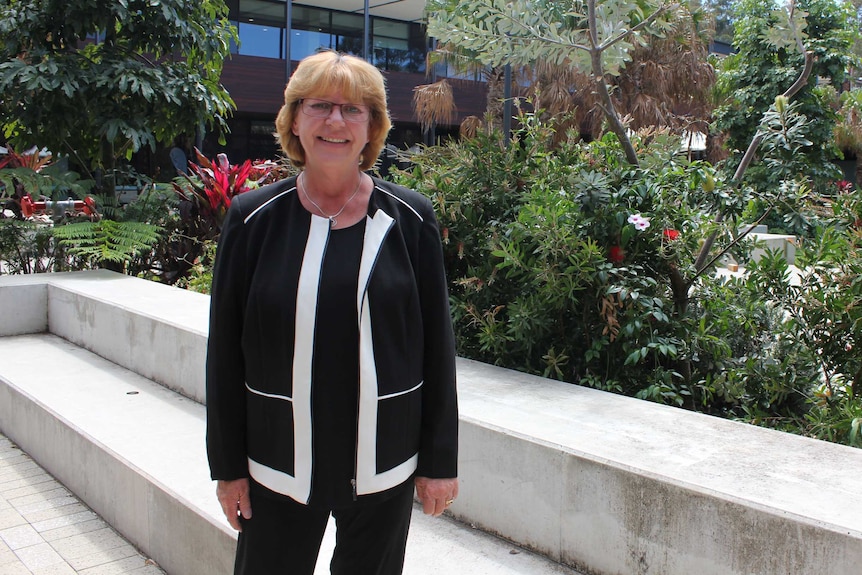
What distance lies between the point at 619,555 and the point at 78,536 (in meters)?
2.41

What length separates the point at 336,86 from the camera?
1.85 metres

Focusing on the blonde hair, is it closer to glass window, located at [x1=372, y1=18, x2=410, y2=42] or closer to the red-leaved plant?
the red-leaved plant

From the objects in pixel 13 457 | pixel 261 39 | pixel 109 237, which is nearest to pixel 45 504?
pixel 13 457

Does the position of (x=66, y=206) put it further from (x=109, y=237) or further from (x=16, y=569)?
(x=16, y=569)

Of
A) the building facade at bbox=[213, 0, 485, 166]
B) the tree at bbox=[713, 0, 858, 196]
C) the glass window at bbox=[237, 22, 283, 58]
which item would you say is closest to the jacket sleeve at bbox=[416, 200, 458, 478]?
the tree at bbox=[713, 0, 858, 196]

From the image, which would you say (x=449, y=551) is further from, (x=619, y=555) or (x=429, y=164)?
(x=429, y=164)

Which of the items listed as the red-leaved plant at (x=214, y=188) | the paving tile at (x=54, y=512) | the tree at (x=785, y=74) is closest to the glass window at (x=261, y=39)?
the tree at (x=785, y=74)

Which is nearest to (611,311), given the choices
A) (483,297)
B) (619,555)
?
(483,297)

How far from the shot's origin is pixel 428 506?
6.57ft

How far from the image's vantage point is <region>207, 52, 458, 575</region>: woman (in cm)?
182

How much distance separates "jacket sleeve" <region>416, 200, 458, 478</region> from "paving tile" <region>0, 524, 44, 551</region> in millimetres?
2444

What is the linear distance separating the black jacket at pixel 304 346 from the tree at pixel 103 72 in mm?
5995

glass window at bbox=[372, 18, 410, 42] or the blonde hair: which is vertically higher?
glass window at bbox=[372, 18, 410, 42]

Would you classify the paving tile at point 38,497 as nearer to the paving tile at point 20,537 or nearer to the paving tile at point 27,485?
the paving tile at point 27,485
